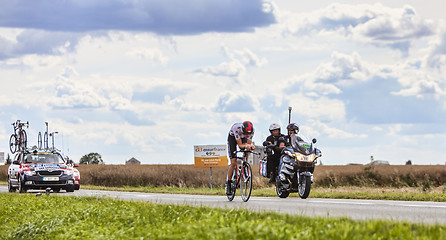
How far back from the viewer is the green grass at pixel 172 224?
25.5 ft

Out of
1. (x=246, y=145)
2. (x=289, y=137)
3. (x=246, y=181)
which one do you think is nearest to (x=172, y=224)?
(x=246, y=145)

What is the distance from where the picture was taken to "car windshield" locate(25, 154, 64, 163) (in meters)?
26.4

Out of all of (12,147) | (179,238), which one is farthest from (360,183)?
(12,147)

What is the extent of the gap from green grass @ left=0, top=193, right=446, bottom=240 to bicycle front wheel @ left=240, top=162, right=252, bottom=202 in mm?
3163

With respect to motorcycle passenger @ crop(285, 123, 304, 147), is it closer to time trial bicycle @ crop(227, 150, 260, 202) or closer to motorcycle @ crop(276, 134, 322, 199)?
motorcycle @ crop(276, 134, 322, 199)

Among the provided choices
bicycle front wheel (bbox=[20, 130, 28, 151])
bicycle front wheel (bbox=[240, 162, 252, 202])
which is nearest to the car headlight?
bicycle front wheel (bbox=[240, 162, 252, 202])

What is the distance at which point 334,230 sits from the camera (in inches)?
304

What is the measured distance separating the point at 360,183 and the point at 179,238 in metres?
26.6

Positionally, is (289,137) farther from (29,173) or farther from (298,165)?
(29,173)

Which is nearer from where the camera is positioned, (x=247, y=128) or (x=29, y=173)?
(x=247, y=128)

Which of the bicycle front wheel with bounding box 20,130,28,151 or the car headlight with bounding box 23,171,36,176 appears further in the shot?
the bicycle front wheel with bounding box 20,130,28,151

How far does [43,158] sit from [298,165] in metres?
14.0

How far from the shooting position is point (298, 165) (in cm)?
1633

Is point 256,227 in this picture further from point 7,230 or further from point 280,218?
point 7,230
